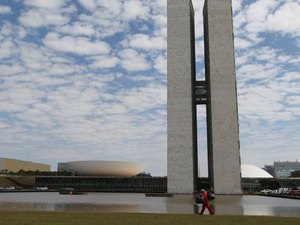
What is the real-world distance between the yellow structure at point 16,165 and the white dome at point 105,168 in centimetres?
2185

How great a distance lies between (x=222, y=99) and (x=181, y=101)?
14.9 ft

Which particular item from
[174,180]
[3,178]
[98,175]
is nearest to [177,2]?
[174,180]

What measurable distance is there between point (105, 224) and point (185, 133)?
3751cm

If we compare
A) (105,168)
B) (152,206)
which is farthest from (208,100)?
(152,206)

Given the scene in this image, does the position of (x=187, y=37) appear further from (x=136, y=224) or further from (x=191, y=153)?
(x=136, y=224)

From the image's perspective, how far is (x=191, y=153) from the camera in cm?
4562

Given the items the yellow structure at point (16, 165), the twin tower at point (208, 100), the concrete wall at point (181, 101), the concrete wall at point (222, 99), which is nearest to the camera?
the concrete wall at point (222, 99)

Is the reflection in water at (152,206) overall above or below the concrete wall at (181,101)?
below

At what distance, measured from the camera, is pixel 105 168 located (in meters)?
68.0

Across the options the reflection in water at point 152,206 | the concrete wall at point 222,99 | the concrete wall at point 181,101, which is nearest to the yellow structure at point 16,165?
the concrete wall at point 181,101

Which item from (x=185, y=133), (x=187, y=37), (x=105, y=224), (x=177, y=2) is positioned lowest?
(x=105, y=224)

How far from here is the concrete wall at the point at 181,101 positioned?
4522cm

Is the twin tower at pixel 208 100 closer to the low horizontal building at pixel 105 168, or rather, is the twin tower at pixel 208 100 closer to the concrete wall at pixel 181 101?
the concrete wall at pixel 181 101

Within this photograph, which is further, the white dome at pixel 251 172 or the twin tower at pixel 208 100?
the white dome at pixel 251 172
